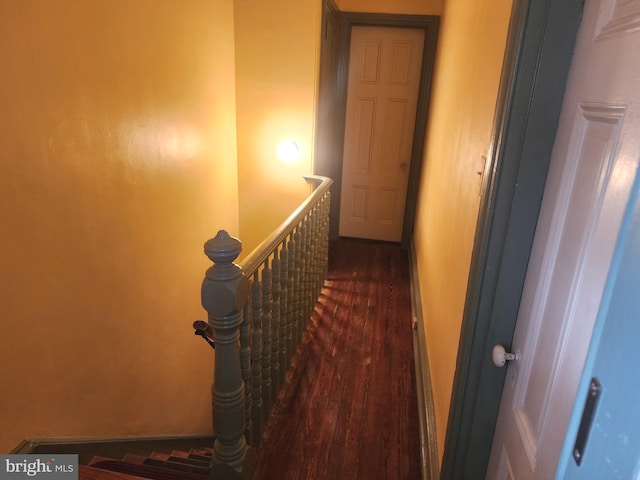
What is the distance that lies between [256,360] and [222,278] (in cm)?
57

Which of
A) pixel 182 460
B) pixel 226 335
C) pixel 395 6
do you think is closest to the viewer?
pixel 226 335

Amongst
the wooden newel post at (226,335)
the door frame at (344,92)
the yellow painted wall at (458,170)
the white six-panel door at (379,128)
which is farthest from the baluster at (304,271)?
the white six-panel door at (379,128)

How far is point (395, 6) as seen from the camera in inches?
157

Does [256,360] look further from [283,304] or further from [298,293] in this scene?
[298,293]

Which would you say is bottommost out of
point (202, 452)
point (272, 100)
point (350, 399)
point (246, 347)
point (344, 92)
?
point (202, 452)

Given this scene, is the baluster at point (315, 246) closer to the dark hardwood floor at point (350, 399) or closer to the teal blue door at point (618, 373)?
the dark hardwood floor at point (350, 399)

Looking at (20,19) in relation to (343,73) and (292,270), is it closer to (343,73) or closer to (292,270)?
(292,270)

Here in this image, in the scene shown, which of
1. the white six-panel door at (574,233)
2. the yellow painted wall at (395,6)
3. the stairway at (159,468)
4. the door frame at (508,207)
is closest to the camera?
the white six-panel door at (574,233)

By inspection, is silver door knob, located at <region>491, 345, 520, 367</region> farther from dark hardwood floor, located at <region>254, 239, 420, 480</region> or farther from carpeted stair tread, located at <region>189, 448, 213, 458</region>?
carpeted stair tread, located at <region>189, 448, 213, 458</region>

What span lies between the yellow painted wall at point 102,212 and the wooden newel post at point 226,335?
0.75 meters

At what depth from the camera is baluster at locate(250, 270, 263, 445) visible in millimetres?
1644

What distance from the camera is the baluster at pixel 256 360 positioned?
164 cm
